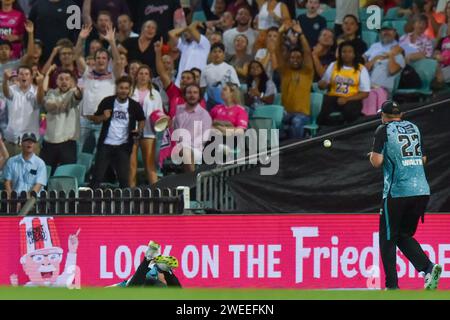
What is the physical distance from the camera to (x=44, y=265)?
1586 centimetres

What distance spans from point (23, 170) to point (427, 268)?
275 inches

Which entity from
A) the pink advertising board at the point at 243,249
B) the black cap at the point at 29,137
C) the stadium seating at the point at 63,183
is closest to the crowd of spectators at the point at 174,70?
the black cap at the point at 29,137

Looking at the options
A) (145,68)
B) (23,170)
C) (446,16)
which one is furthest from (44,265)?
(446,16)

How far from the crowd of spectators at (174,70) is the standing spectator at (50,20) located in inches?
0.6

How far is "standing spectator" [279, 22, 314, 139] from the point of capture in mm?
18828

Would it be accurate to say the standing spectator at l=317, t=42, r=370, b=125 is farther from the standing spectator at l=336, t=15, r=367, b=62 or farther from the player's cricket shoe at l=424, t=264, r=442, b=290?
the player's cricket shoe at l=424, t=264, r=442, b=290

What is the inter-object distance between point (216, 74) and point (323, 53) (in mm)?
1547

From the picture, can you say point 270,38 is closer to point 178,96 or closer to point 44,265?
point 178,96

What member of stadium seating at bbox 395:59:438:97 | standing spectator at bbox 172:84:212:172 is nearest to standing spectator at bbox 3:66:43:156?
standing spectator at bbox 172:84:212:172

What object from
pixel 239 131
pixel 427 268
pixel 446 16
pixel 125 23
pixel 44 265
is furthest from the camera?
pixel 125 23

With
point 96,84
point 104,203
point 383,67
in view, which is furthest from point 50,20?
point 104,203

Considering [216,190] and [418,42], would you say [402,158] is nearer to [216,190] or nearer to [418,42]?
[216,190]

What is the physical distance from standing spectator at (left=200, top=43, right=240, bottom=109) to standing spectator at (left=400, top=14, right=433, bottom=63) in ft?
7.79

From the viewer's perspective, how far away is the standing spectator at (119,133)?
18.4 m
